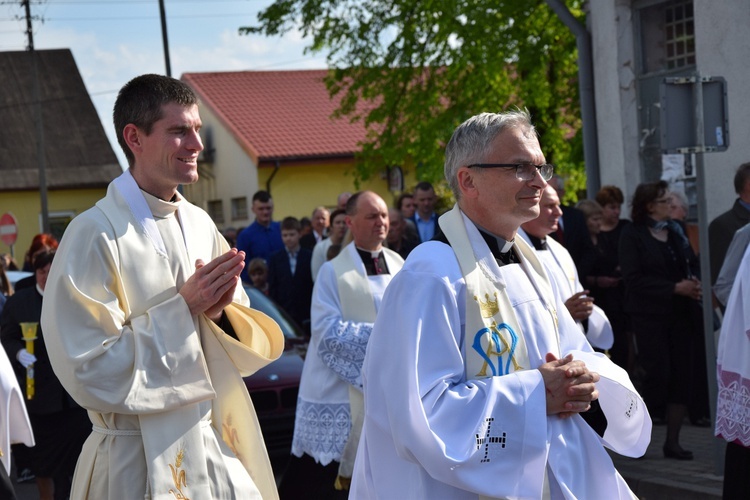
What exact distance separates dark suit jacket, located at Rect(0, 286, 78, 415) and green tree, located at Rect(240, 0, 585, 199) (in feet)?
37.0

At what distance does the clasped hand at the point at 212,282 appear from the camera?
4105mm

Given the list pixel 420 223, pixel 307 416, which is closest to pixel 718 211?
pixel 420 223

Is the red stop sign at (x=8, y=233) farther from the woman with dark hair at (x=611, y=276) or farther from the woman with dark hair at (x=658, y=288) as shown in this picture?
the woman with dark hair at (x=658, y=288)

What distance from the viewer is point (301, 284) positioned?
1190 centimetres

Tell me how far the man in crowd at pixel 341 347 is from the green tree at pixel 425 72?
11723 millimetres

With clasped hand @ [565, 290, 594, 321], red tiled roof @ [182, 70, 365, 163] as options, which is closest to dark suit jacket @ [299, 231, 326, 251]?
clasped hand @ [565, 290, 594, 321]

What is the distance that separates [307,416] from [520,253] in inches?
157

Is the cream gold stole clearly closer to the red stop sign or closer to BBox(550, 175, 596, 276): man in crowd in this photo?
BBox(550, 175, 596, 276): man in crowd

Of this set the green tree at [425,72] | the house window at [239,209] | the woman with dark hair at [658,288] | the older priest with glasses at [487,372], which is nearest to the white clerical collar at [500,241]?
the older priest with glasses at [487,372]

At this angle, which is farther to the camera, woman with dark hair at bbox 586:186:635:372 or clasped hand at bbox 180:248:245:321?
woman with dark hair at bbox 586:186:635:372

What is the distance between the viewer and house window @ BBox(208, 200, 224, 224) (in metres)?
45.2

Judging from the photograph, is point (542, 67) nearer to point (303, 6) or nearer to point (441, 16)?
point (441, 16)

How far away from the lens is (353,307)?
7617mm

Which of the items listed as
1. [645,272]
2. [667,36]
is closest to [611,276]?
[645,272]
